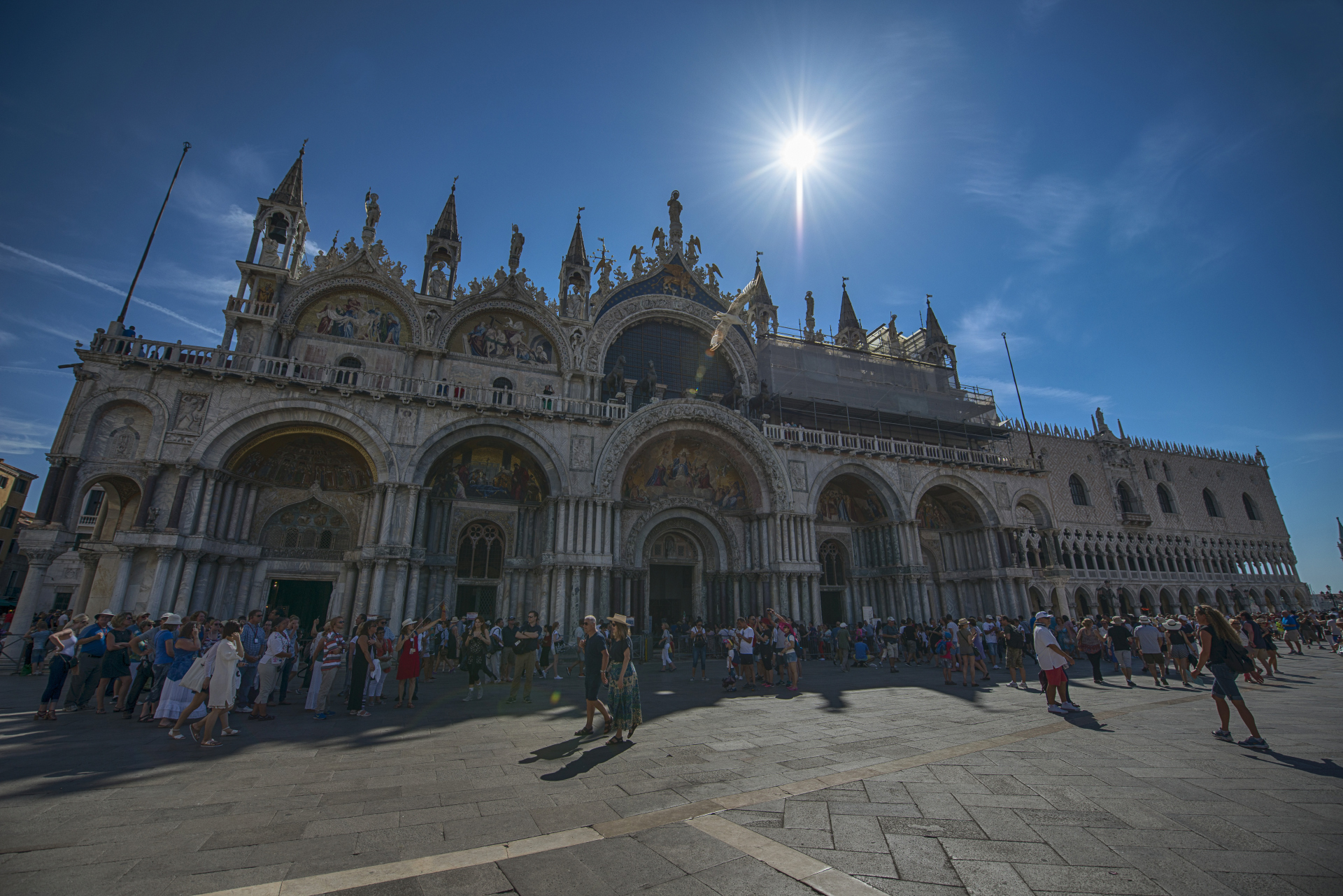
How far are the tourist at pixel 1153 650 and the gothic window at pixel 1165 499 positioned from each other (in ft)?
118

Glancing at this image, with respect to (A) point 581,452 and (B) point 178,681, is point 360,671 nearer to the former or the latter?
(B) point 178,681

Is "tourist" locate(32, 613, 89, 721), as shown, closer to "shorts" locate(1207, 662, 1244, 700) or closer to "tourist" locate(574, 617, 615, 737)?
"tourist" locate(574, 617, 615, 737)

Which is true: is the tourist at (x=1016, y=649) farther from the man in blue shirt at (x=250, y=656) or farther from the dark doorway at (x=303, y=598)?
the dark doorway at (x=303, y=598)

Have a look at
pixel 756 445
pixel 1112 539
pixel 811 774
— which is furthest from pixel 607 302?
pixel 1112 539

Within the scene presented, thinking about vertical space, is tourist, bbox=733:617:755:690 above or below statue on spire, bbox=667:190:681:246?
below

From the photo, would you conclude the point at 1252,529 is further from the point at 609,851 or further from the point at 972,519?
the point at 609,851

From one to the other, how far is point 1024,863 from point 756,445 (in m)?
19.9

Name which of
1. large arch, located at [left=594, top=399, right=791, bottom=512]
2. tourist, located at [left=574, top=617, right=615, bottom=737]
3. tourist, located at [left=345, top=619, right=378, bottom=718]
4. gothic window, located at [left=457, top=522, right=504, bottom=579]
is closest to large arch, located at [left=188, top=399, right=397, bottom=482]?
gothic window, located at [left=457, top=522, right=504, bottom=579]

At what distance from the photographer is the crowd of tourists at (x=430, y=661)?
23.8ft

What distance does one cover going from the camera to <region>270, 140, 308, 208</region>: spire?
22.0m

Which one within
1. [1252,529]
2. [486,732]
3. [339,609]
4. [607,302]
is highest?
[607,302]

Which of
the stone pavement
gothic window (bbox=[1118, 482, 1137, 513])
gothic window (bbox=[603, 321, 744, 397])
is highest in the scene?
gothic window (bbox=[603, 321, 744, 397])

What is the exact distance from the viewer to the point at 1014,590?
85.6 ft

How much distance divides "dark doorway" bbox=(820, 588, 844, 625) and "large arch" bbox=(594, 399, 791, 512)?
6.02m
